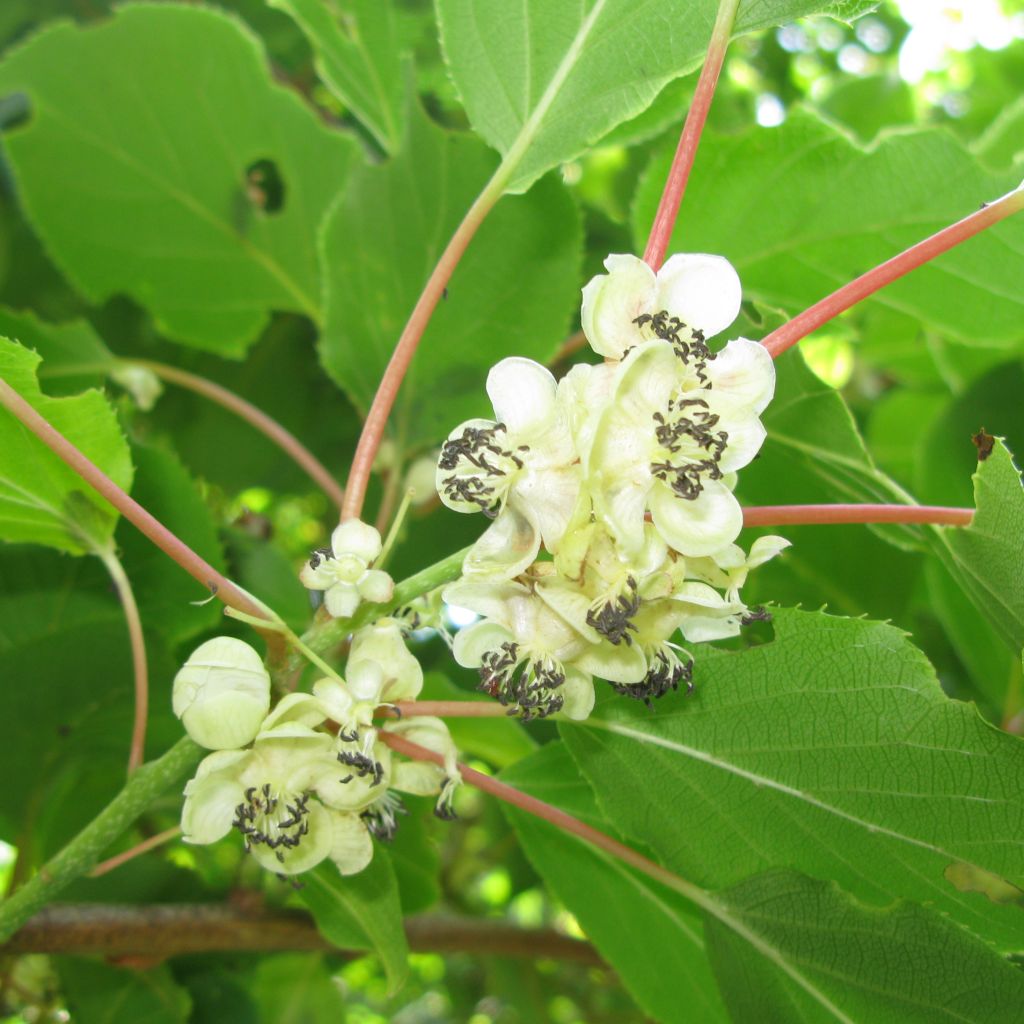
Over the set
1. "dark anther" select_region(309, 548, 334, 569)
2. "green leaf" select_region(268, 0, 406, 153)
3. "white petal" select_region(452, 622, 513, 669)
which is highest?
"green leaf" select_region(268, 0, 406, 153)

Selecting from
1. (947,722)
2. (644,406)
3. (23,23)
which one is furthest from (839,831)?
(23,23)

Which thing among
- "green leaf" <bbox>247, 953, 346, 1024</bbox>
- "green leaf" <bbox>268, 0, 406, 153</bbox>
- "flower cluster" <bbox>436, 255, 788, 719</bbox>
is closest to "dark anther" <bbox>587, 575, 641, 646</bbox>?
A: "flower cluster" <bbox>436, 255, 788, 719</bbox>

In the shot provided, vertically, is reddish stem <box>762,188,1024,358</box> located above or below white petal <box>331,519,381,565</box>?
above

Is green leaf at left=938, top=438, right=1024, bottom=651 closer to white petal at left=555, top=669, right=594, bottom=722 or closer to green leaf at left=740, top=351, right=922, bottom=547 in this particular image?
green leaf at left=740, top=351, right=922, bottom=547

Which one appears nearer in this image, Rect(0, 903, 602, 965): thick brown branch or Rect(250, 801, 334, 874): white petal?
Rect(250, 801, 334, 874): white petal

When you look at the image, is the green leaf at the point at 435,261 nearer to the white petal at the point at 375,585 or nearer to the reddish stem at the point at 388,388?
the reddish stem at the point at 388,388

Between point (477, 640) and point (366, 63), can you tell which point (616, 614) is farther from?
point (366, 63)

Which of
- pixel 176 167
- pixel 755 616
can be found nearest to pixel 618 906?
pixel 755 616
